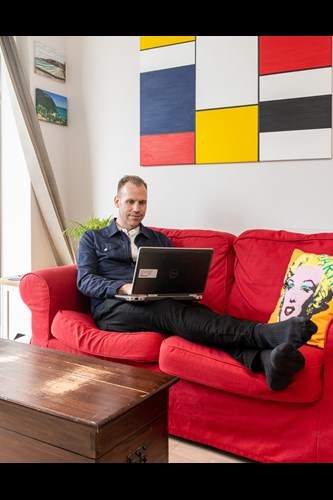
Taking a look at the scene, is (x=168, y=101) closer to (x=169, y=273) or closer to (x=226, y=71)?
(x=226, y=71)

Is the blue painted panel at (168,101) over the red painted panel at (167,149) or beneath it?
over

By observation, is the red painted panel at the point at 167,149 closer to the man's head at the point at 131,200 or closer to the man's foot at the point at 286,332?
the man's head at the point at 131,200

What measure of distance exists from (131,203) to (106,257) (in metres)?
0.33

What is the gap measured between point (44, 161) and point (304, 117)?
184 centimetres

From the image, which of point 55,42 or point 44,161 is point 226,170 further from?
point 55,42

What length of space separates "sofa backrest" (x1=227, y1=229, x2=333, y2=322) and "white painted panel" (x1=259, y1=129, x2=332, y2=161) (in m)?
0.52

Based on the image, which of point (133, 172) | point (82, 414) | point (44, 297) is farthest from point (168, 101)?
point (82, 414)

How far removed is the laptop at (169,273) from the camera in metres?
1.96

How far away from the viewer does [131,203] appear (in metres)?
2.46

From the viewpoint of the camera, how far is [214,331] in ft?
5.94

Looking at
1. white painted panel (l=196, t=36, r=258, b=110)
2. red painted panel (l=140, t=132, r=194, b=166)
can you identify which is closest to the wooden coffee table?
red painted panel (l=140, t=132, r=194, b=166)

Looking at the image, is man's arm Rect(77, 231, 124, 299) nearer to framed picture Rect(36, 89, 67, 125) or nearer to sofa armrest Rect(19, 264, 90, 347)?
sofa armrest Rect(19, 264, 90, 347)

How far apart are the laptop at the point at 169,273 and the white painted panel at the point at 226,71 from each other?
118cm

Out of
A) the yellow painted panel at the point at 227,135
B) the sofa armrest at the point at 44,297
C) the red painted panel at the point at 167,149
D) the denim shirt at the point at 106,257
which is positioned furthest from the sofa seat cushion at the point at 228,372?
the red painted panel at the point at 167,149
